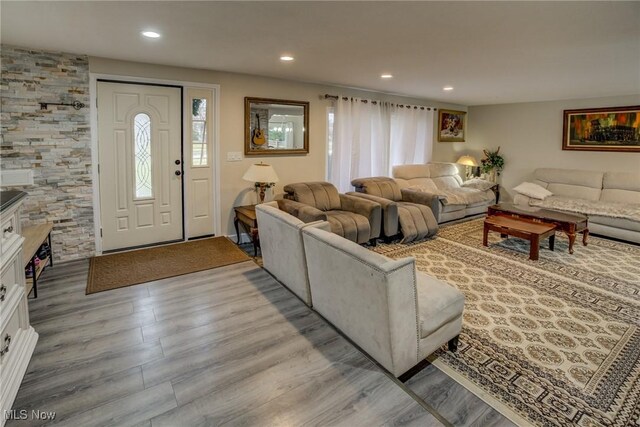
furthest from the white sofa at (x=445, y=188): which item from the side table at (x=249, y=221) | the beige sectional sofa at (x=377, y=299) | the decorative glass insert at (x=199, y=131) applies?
the beige sectional sofa at (x=377, y=299)

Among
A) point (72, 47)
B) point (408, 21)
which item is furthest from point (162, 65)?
point (408, 21)

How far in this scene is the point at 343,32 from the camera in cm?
276

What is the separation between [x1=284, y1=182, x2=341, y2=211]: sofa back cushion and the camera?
4.66 m

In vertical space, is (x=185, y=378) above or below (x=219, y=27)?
below

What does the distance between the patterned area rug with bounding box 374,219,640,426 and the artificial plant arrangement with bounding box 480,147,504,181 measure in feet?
10.2

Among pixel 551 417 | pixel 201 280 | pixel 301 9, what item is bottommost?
pixel 551 417

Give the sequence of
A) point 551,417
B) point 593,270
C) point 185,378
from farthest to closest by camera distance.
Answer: point 593,270
point 185,378
point 551,417

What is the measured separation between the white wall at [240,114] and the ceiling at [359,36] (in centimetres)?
20

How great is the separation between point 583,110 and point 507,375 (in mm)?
5961

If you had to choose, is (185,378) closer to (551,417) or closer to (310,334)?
(310,334)

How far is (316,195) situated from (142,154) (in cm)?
217

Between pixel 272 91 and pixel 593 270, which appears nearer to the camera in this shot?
pixel 593 270

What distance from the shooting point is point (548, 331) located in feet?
8.68

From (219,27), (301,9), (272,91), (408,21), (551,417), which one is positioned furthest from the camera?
(272,91)
